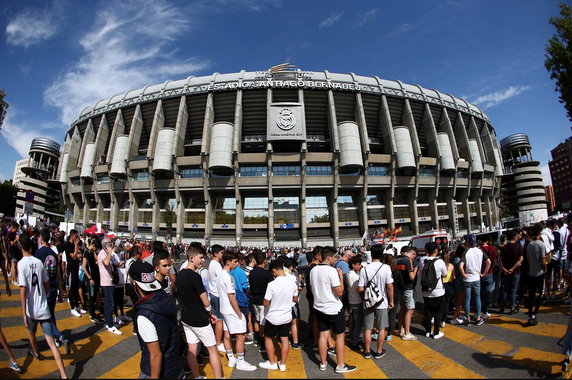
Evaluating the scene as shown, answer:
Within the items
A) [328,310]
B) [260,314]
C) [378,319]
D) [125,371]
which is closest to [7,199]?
[125,371]

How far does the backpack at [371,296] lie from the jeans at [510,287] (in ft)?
14.6

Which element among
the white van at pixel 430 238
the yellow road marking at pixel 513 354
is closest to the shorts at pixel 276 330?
the yellow road marking at pixel 513 354

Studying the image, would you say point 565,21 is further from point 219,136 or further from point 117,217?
point 117,217

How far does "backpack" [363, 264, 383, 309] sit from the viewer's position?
4613 mm

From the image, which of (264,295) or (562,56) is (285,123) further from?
(264,295)

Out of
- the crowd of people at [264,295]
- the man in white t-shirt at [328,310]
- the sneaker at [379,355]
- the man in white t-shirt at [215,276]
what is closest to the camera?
the crowd of people at [264,295]

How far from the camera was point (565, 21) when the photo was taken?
9953 mm

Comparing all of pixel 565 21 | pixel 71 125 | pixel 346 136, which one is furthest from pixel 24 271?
pixel 71 125

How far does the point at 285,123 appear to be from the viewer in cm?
3703

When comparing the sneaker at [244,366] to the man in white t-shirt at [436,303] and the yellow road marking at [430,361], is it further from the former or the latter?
A: the man in white t-shirt at [436,303]

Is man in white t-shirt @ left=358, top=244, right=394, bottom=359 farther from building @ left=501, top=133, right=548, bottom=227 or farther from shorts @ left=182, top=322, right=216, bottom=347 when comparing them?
building @ left=501, top=133, right=548, bottom=227

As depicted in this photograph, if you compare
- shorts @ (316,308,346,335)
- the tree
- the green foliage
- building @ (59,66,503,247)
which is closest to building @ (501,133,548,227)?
building @ (59,66,503,247)

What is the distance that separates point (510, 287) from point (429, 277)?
10.2ft

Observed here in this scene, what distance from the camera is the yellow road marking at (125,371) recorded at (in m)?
3.83
